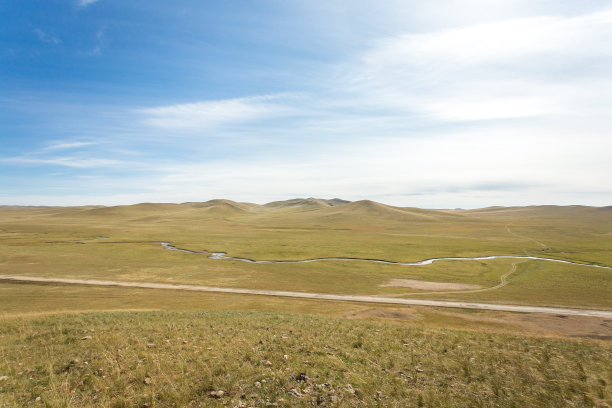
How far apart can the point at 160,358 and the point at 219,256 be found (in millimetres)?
82269

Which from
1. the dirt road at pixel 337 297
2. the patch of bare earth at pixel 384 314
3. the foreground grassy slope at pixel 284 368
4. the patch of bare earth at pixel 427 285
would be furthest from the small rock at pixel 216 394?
the patch of bare earth at pixel 427 285

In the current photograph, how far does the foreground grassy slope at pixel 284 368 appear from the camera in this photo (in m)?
10.9

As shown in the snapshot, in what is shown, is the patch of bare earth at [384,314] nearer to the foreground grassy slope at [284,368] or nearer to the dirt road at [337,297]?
the dirt road at [337,297]

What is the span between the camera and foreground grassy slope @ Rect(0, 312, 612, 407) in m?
10.9

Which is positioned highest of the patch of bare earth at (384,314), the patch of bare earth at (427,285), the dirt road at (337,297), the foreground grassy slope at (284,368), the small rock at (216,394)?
the small rock at (216,394)

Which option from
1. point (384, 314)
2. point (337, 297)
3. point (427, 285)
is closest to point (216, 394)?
point (384, 314)

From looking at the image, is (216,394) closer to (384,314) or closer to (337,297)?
(384,314)

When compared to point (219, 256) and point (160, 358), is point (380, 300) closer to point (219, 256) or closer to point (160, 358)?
point (160, 358)

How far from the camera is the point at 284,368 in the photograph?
43.9 feet

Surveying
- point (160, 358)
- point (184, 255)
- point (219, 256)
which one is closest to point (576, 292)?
point (160, 358)

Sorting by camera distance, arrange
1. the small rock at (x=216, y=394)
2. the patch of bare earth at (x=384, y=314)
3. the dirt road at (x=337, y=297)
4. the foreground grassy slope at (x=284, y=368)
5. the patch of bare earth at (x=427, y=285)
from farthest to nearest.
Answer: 1. the patch of bare earth at (x=427, y=285)
2. the dirt road at (x=337, y=297)
3. the patch of bare earth at (x=384, y=314)
4. the foreground grassy slope at (x=284, y=368)
5. the small rock at (x=216, y=394)

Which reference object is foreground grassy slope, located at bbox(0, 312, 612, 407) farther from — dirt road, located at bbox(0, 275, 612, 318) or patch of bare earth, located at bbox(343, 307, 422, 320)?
dirt road, located at bbox(0, 275, 612, 318)

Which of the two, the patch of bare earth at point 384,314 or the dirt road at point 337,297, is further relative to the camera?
the dirt road at point 337,297

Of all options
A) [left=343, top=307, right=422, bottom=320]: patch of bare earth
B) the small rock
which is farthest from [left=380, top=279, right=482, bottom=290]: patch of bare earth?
the small rock
